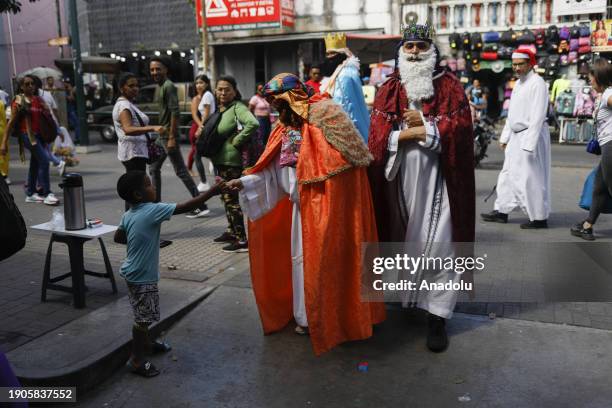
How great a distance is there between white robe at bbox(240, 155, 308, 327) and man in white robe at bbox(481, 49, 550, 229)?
360 centimetres

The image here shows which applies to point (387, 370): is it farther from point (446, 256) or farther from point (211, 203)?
point (211, 203)

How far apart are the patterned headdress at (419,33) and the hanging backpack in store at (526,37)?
14.6 m

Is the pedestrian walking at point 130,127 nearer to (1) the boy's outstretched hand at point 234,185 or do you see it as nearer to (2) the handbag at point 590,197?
(1) the boy's outstretched hand at point 234,185

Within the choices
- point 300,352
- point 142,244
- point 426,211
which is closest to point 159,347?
point 142,244

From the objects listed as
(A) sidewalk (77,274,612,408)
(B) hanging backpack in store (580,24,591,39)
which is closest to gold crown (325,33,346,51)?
(A) sidewalk (77,274,612,408)

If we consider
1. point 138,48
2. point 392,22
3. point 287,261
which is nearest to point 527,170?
point 287,261

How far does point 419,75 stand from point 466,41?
1501cm

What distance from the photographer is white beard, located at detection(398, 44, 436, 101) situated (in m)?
3.89

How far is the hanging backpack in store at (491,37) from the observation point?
1761cm

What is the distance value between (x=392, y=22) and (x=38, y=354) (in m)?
17.9

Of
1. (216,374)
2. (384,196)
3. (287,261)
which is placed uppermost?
(384,196)

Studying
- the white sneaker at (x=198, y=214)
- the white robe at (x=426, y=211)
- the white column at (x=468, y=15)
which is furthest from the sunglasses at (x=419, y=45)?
the white column at (x=468, y=15)

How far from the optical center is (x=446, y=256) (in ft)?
13.0

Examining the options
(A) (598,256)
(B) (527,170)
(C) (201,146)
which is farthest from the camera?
(B) (527,170)
